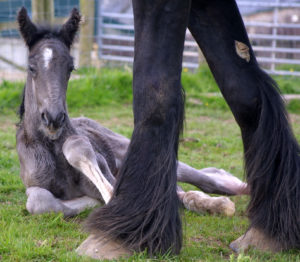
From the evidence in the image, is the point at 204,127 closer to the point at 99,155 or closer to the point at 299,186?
the point at 99,155

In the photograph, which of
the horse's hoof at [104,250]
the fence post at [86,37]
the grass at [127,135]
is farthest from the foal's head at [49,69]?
the fence post at [86,37]

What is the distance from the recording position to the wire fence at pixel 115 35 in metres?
11.3

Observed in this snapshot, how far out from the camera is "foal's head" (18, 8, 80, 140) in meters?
4.07

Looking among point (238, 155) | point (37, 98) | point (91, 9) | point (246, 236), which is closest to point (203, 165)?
point (238, 155)

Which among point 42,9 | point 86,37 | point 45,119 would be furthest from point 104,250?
point 86,37

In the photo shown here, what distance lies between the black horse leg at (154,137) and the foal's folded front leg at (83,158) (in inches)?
34.5

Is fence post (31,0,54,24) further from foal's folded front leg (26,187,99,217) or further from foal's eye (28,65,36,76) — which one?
foal's folded front leg (26,187,99,217)

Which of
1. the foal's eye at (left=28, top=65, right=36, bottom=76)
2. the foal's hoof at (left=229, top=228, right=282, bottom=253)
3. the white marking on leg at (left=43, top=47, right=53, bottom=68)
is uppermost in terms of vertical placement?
the white marking on leg at (left=43, top=47, right=53, bottom=68)

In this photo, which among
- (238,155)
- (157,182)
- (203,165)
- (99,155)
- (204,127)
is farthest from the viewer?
(204,127)

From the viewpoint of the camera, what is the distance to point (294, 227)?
2.86 m

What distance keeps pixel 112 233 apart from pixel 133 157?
422 mm

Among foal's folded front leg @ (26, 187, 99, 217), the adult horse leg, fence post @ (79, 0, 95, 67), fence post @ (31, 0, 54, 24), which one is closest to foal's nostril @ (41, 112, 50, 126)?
foal's folded front leg @ (26, 187, 99, 217)

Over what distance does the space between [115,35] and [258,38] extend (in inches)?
154

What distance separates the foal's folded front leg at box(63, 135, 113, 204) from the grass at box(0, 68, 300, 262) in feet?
1.28
